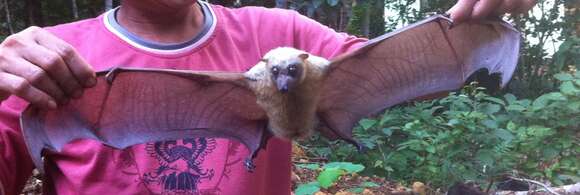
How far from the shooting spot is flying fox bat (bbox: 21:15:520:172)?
3.83ft

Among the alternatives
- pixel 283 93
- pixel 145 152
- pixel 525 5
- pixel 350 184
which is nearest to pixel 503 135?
pixel 350 184

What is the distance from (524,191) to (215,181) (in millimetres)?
1981

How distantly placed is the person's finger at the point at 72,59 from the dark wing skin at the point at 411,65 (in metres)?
0.40

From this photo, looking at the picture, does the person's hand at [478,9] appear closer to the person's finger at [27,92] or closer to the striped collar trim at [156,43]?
the striped collar trim at [156,43]

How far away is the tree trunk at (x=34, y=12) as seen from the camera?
6.98 metres

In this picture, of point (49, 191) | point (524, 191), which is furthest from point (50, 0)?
point (49, 191)

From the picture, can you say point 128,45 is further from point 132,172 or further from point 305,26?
point 305,26

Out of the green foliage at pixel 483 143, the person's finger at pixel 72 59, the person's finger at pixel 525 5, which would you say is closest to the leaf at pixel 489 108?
the green foliage at pixel 483 143

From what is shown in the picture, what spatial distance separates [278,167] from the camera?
160 cm

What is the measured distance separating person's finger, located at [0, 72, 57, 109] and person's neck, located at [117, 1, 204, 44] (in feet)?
1.39

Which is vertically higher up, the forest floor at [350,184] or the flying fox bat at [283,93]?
the flying fox bat at [283,93]

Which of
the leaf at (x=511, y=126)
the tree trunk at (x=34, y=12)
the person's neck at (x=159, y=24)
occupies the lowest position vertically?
the tree trunk at (x=34, y=12)

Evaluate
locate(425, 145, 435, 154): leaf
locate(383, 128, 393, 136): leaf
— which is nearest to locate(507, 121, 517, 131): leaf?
locate(425, 145, 435, 154): leaf

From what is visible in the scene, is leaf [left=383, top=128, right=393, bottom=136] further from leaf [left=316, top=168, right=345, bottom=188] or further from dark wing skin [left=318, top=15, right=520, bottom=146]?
dark wing skin [left=318, top=15, right=520, bottom=146]
